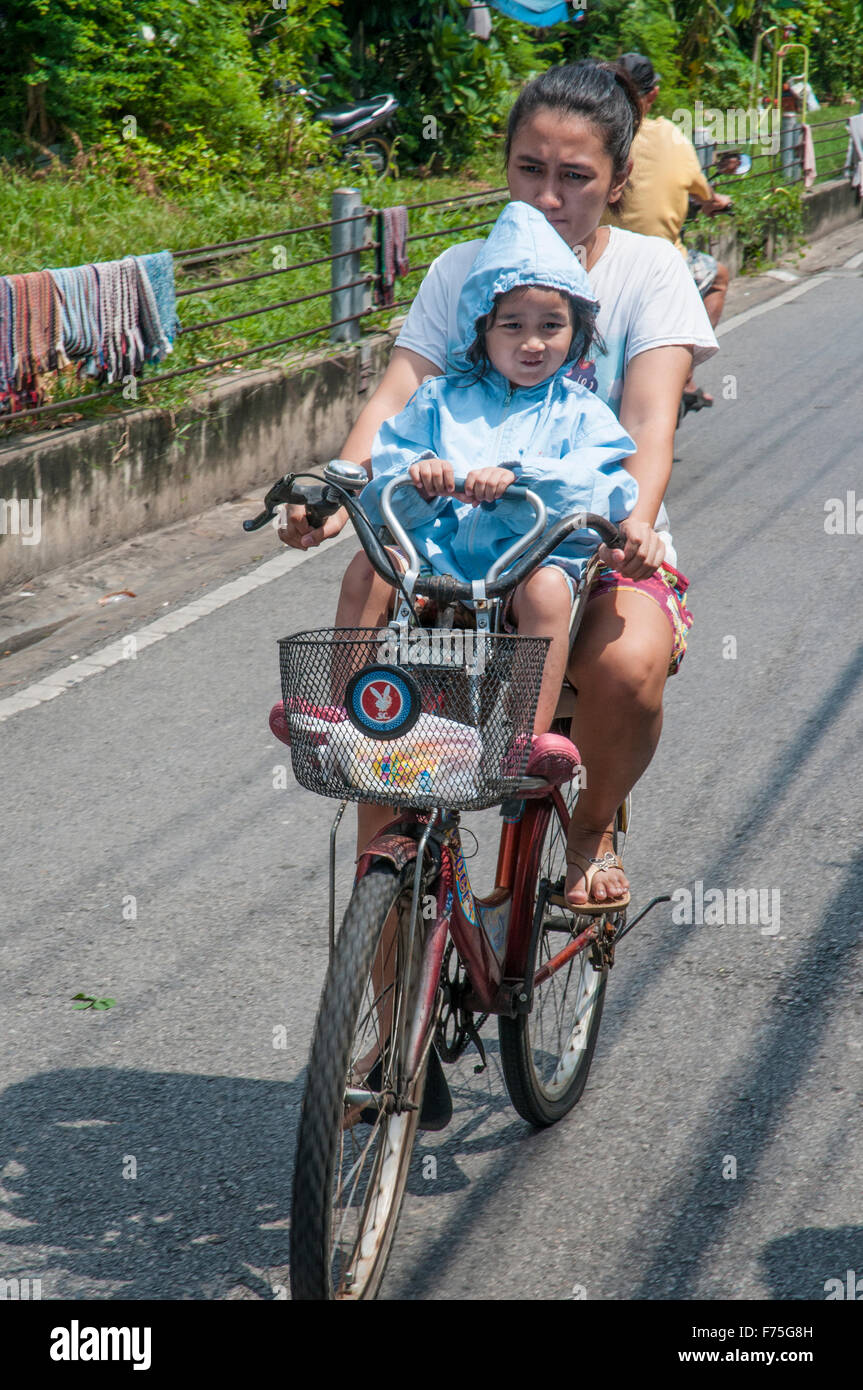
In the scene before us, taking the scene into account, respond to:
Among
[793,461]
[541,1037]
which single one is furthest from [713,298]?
[541,1037]

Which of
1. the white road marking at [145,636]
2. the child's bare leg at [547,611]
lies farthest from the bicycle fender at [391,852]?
the white road marking at [145,636]

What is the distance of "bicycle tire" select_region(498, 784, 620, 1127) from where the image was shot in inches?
115

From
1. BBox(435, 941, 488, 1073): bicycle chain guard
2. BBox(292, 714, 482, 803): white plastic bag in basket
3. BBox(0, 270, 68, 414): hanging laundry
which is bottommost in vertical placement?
BBox(435, 941, 488, 1073): bicycle chain guard

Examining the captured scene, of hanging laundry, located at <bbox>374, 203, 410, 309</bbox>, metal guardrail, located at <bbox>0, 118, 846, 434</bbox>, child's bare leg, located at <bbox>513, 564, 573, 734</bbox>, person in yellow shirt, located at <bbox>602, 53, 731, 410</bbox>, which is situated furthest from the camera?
hanging laundry, located at <bbox>374, 203, 410, 309</bbox>

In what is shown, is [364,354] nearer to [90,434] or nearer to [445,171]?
[90,434]

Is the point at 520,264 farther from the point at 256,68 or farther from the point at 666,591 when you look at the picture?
the point at 256,68

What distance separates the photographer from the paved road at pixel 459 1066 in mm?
2756

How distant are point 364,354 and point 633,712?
21.7 feet

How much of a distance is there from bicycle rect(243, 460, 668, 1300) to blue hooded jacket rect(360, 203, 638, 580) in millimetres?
90

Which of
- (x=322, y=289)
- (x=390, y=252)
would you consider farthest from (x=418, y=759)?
(x=322, y=289)

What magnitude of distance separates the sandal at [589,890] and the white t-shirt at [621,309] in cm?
64

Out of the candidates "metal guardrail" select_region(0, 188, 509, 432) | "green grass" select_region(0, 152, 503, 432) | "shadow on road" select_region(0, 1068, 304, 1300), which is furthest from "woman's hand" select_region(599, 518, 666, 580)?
"metal guardrail" select_region(0, 188, 509, 432)

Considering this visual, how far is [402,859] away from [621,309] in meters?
1.20

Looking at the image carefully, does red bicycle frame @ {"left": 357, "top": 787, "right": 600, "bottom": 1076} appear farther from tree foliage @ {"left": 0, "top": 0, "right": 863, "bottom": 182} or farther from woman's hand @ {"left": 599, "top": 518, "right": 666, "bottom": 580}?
tree foliage @ {"left": 0, "top": 0, "right": 863, "bottom": 182}
